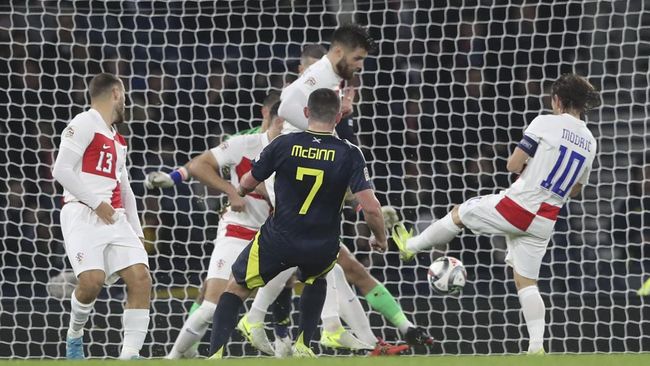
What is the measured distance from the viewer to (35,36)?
11.6 m

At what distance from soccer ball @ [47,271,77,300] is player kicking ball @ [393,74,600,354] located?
374 cm

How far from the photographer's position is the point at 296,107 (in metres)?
7.30

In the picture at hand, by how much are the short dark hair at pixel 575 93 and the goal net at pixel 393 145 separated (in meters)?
2.21

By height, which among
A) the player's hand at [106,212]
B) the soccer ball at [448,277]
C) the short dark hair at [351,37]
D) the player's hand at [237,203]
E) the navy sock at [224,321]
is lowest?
the soccer ball at [448,277]

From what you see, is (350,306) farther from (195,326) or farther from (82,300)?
(82,300)

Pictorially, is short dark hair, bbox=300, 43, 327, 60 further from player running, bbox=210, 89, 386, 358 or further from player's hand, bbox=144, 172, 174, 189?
player running, bbox=210, 89, 386, 358

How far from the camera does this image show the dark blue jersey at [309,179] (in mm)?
6441

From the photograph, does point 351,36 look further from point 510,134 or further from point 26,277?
point 26,277

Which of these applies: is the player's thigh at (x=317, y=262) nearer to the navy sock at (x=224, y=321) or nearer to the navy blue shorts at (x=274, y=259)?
the navy blue shorts at (x=274, y=259)

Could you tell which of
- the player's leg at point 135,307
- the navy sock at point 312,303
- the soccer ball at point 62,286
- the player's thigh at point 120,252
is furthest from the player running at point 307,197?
the soccer ball at point 62,286

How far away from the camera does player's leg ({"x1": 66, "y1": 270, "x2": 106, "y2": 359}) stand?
6734 millimetres

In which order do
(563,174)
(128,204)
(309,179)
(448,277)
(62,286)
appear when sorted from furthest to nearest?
(62,286)
(448,277)
(563,174)
(128,204)
(309,179)

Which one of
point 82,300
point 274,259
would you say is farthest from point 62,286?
point 274,259

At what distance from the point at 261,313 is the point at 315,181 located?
1834 millimetres
